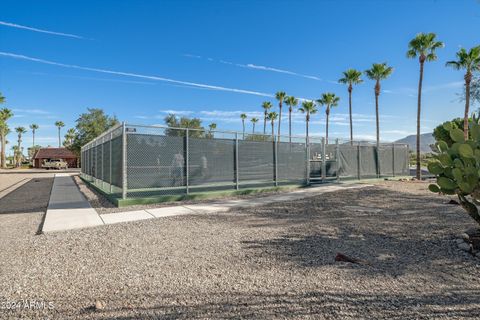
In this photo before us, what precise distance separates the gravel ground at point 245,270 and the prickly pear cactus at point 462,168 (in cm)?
88

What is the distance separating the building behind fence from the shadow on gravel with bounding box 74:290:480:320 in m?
6.68

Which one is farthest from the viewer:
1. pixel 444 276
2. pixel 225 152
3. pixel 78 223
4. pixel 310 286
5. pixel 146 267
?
pixel 225 152

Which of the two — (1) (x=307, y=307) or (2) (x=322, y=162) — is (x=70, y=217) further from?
(2) (x=322, y=162)

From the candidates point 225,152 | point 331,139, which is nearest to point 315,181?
point 331,139

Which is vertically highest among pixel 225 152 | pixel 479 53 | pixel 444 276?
pixel 479 53

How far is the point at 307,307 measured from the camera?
289cm

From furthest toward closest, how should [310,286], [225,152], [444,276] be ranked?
[225,152]
[444,276]
[310,286]

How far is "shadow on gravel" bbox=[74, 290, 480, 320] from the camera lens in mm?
2729

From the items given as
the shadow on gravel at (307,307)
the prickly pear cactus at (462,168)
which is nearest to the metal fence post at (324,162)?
the prickly pear cactus at (462,168)

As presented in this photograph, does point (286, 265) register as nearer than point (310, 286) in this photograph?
No

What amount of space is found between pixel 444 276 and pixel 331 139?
12.4 metres

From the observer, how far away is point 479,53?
1991 cm

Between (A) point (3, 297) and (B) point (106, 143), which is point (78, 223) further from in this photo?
(B) point (106, 143)

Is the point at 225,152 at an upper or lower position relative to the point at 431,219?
upper
